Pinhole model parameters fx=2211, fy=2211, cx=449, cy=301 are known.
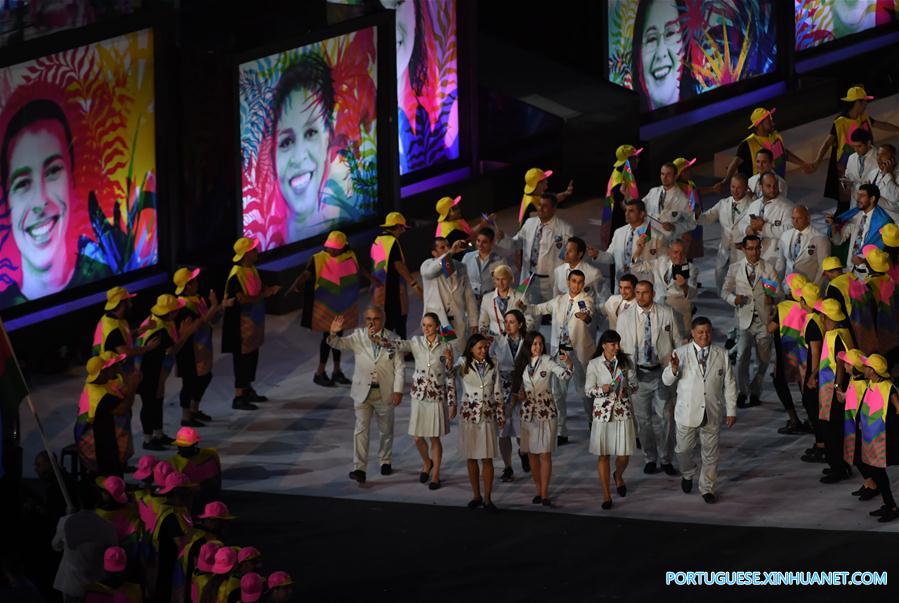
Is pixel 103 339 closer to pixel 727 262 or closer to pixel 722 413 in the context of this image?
pixel 722 413

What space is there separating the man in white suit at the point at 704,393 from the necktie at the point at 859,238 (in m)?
4.51

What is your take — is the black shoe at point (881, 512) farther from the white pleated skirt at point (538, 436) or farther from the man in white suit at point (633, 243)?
the man in white suit at point (633, 243)

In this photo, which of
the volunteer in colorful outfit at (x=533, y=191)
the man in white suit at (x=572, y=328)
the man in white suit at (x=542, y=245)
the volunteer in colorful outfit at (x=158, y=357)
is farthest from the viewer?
the volunteer in colorful outfit at (x=533, y=191)

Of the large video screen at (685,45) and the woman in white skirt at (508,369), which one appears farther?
the large video screen at (685,45)

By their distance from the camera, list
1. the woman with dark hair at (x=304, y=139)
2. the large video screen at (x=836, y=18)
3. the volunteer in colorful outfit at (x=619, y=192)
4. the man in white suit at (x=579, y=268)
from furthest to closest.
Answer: the large video screen at (x=836, y=18)
the woman with dark hair at (x=304, y=139)
the volunteer in colorful outfit at (x=619, y=192)
the man in white suit at (x=579, y=268)

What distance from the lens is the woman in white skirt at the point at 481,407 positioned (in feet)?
65.3

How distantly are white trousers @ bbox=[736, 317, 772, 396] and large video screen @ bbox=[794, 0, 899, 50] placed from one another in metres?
12.6

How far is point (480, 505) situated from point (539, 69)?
12.4 metres

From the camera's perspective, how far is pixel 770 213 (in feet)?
79.4

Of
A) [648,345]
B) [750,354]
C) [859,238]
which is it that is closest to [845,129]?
[859,238]

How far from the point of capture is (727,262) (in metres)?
24.6

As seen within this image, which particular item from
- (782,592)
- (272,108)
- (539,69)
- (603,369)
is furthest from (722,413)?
(539,69)

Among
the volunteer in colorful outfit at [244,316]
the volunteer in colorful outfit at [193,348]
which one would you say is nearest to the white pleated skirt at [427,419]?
the volunteer in colorful outfit at [193,348]

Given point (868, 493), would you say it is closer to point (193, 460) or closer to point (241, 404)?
point (193, 460)
